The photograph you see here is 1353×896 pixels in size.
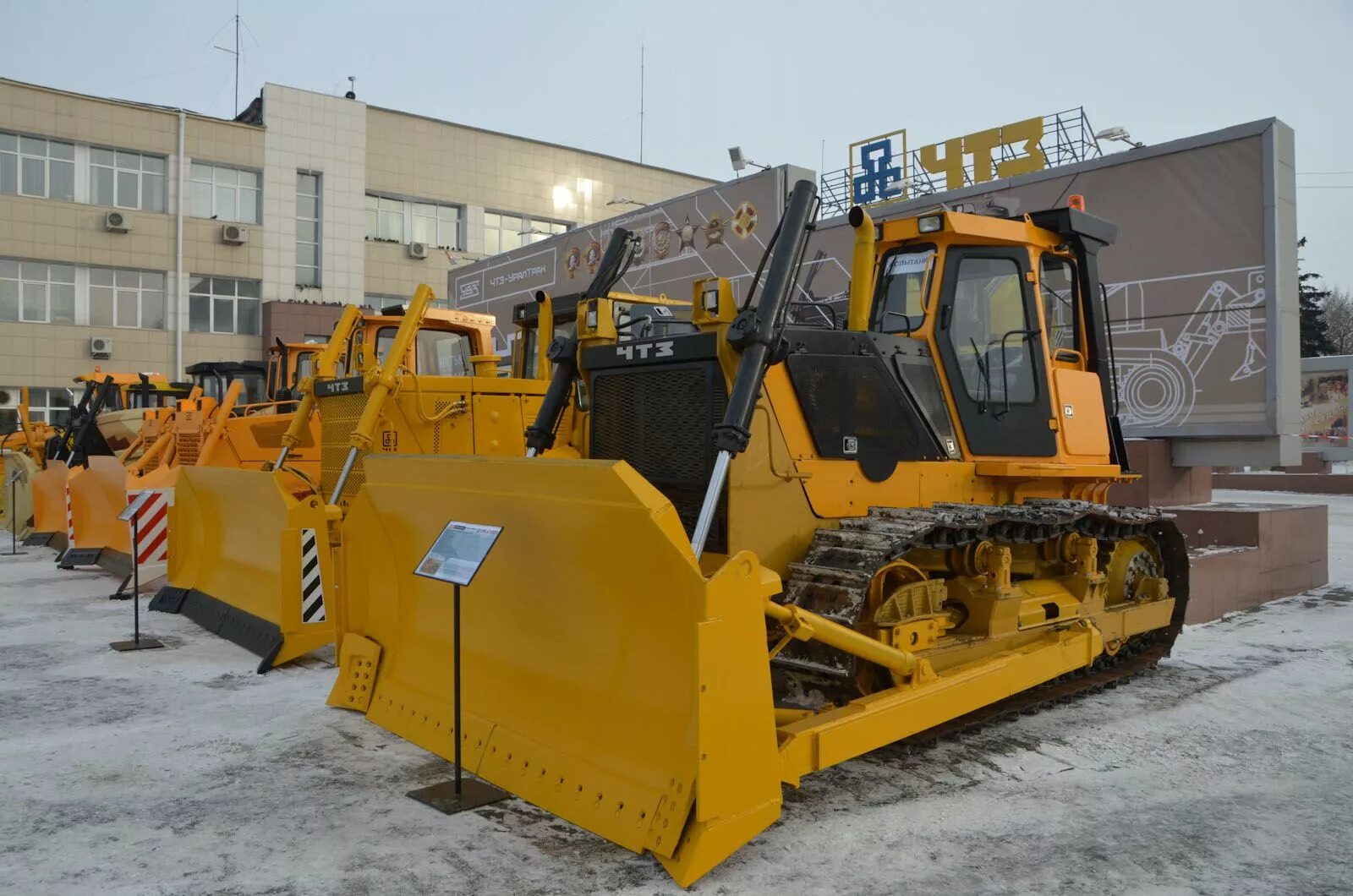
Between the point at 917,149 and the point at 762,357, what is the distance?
40.9ft

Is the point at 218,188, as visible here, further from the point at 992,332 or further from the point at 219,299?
the point at 992,332

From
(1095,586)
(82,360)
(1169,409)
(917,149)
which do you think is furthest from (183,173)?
(1095,586)

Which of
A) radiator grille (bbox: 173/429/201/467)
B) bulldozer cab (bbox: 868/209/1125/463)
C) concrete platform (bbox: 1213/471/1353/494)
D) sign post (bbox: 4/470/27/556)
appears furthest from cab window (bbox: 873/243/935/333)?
concrete platform (bbox: 1213/471/1353/494)

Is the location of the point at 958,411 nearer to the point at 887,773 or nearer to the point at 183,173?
the point at 887,773

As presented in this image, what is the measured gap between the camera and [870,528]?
5.11 m

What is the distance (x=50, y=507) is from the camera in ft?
50.8

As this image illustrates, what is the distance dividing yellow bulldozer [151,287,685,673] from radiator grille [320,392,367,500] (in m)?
0.02

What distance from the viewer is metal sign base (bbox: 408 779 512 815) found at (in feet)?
14.6

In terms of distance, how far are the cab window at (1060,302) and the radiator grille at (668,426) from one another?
2649 millimetres

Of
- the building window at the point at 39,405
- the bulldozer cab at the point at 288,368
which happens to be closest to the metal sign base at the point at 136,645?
the bulldozer cab at the point at 288,368

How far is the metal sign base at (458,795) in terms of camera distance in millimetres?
4461

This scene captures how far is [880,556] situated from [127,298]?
30.7 metres

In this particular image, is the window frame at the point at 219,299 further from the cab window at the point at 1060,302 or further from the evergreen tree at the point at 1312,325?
the evergreen tree at the point at 1312,325

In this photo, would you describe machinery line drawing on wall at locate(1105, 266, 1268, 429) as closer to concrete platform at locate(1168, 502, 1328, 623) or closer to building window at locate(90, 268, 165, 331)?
concrete platform at locate(1168, 502, 1328, 623)
